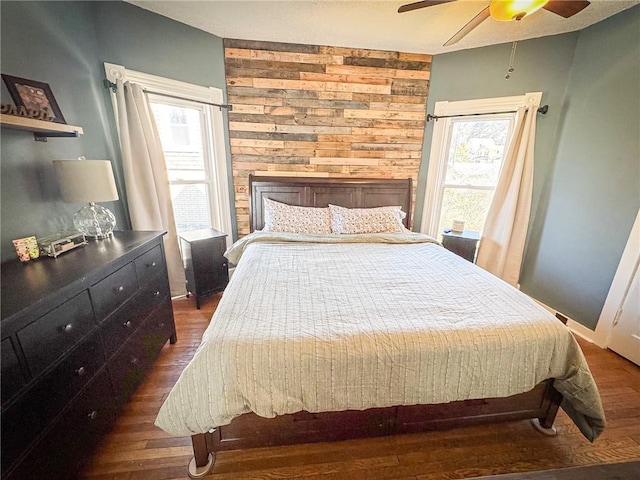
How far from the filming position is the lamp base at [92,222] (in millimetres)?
1710

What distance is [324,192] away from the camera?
3.00 m

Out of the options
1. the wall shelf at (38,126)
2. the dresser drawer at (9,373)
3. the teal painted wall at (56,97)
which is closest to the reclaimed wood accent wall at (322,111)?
the teal painted wall at (56,97)

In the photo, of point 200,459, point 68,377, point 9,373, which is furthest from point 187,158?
point 200,459

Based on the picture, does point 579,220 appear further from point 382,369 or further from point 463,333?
point 382,369

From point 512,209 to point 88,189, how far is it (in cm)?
355

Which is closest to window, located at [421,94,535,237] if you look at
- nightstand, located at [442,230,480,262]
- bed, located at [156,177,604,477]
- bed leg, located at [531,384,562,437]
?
nightstand, located at [442,230,480,262]

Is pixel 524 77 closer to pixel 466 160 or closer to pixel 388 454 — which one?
pixel 466 160

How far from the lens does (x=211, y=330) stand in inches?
45.8

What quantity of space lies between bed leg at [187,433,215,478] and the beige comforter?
16 cm

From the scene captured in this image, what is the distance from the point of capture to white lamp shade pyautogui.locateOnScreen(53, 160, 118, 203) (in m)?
1.51

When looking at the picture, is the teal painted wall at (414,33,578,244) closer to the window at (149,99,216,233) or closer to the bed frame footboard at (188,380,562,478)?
the bed frame footboard at (188,380,562,478)

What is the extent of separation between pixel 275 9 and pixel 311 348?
2526mm

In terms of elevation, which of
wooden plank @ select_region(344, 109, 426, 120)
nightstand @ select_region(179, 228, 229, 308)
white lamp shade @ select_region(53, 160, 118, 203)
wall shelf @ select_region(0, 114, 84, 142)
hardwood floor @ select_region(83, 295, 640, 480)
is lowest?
hardwood floor @ select_region(83, 295, 640, 480)

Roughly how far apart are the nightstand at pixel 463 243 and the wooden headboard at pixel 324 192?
67cm
